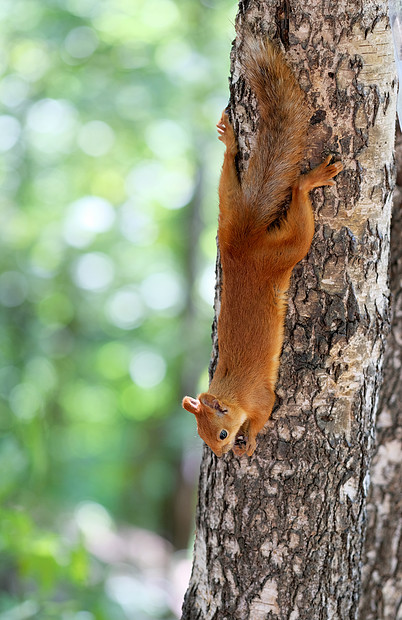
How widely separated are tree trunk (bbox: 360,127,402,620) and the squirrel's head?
84 centimetres

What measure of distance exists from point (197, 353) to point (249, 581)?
3702mm

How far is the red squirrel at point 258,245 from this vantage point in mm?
1476

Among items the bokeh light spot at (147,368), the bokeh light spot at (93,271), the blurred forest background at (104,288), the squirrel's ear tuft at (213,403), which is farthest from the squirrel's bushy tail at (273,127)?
the bokeh light spot at (147,368)

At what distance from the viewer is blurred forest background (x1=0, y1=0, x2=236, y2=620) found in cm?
369

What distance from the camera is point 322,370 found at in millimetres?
1581

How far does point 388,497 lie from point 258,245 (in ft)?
4.22

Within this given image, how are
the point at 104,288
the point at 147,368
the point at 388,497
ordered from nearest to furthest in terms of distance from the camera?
1. the point at 388,497
2. the point at 104,288
3. the point at 147,368

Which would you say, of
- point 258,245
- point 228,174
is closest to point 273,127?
point 228,174

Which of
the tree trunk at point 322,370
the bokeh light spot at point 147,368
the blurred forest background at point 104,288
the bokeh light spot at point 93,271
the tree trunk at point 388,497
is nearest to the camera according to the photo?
the tree trunk at point 322,370

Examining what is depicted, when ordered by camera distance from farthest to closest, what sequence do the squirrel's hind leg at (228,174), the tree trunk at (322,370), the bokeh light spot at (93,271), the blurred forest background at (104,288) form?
the bokeh light spot at (93,271) < the blurred forest background at (104,288) < the squirrel's hind leg at (228,174) < the tree trunk at (322,370)

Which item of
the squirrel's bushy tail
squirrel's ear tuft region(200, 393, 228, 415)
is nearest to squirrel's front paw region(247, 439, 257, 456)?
squirrel's ear tuft region(200, 393, 228, 415)

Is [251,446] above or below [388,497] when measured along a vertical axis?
above

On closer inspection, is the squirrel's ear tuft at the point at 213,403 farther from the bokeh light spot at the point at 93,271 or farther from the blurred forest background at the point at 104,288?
the bokeh light spot at the point at 93,271

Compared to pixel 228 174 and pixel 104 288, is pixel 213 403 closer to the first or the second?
pixel 228 174
